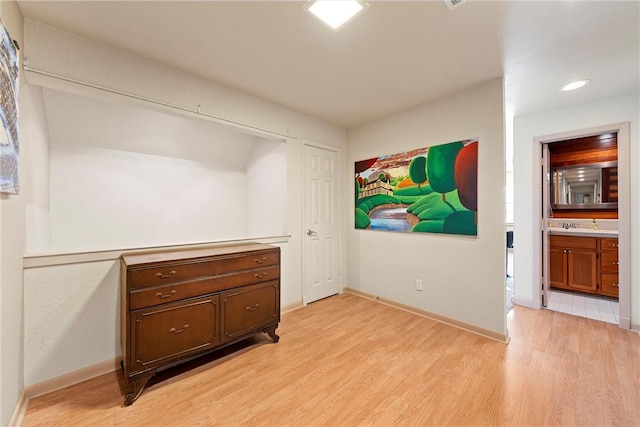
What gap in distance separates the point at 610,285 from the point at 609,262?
307 mm

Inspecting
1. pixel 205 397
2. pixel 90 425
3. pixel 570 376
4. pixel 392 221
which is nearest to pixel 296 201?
pixel 392 221

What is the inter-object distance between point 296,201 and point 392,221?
1.26 meters

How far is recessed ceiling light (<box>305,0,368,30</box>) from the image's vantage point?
1.56 m

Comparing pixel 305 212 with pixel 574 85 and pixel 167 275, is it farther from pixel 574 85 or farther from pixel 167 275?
pixel 574 85

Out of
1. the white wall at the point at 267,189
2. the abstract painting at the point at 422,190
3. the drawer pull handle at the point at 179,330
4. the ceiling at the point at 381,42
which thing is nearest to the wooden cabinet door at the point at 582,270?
the ceiling at the point at 381,42

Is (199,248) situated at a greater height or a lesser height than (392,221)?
lesser

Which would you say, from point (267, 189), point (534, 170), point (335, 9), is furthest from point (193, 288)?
point (534, 170)

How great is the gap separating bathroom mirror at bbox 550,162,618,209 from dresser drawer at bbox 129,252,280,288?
483 cm

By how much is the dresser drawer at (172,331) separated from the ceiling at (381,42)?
1965mm

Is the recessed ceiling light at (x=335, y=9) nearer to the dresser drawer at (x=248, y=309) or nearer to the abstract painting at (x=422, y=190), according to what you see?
the abstract painting at (x=422, y=190)

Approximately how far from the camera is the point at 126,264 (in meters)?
1.74

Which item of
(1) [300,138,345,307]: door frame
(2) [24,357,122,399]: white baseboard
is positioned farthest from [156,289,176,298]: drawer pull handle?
(1) [300,138,345,307]: door frame

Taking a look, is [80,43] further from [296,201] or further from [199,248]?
[296,201]

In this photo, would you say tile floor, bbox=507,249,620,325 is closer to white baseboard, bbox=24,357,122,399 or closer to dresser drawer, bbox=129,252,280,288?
dresser drawer, bbox=129,252,280,288
